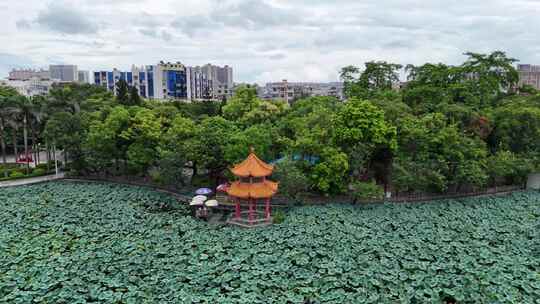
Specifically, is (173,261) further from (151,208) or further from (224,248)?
(151,208)

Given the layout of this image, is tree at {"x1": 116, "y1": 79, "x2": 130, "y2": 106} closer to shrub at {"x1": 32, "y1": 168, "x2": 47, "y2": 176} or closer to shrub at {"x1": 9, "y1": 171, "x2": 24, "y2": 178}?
shrub at {"x1": 32, "y1": 168, "x2": 47, "y2": 176}

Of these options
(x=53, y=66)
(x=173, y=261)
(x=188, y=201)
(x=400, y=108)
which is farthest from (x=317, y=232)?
(x=53, y=66)

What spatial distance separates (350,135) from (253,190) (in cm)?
616

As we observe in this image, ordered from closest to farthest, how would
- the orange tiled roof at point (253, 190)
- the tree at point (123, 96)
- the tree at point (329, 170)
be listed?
the orange tiled roof at point (253, 190), the tree at point (329, 170), the tree at point (123, 96)

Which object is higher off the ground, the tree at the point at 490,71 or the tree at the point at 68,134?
the tree at the point at 490,71

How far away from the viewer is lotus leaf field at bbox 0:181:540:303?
1202 cm

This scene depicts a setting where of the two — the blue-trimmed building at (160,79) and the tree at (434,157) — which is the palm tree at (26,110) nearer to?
the tree at (434,157)

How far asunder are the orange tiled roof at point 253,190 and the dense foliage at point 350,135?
1193mm

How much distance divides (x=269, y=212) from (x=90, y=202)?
10.4 meters

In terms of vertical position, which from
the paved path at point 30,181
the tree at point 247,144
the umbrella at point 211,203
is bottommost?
the paved path at point 30,181

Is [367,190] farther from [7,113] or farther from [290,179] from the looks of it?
[7,113]

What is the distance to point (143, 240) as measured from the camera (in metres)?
16.2

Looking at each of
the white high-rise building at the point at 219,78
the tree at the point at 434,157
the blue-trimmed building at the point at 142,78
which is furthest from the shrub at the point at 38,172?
the white high-rise building at the point at 219,78

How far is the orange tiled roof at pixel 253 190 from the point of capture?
1850 centimetres
